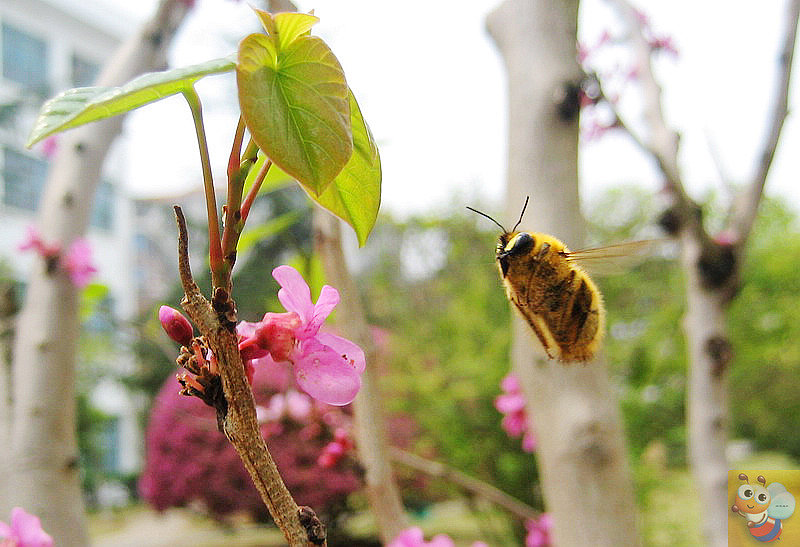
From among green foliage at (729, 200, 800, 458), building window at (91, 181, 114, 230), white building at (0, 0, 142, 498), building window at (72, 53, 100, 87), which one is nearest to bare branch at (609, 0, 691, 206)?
green foliage at (729, 200, 800, 458)

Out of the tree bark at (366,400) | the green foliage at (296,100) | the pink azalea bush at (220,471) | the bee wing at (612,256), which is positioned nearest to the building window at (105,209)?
the pink azalea bush at (220,471)

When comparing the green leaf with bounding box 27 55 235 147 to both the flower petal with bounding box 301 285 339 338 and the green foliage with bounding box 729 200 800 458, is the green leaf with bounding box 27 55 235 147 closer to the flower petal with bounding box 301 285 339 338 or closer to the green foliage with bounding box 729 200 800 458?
the flower petal with bounding box 301 285 339 338

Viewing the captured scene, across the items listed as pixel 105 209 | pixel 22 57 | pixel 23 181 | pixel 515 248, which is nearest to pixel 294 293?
pixel 515 248

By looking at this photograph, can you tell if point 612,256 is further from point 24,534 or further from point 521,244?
point 24,534

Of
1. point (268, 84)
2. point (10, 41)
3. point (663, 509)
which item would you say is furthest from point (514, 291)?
point (10, 41)

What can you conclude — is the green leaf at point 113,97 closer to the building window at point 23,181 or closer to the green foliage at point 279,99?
the green foliage at point 279,99

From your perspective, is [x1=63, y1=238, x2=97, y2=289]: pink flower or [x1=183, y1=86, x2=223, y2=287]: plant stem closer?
[x1=183, y1=86, x2=223, y2=287]: plant stem

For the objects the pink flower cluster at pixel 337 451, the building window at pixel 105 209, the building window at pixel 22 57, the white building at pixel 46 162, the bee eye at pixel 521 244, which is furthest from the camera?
the building window at pixel 105 209
